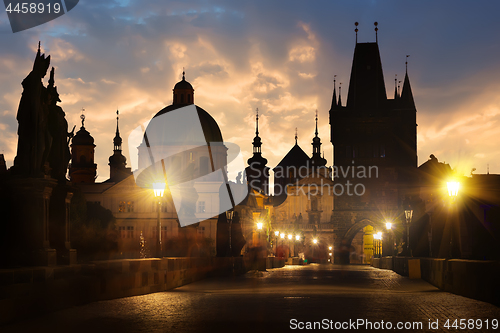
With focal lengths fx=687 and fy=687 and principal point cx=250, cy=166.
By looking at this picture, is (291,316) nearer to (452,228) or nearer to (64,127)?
(64,127)

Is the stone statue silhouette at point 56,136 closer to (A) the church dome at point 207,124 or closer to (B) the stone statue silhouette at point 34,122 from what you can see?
(B) the stone statue silhouette at point 34,122

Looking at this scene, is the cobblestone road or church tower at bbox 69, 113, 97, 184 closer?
the cobblestone road

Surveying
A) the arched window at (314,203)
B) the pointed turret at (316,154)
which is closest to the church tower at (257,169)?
the pointed turret at (316,154)

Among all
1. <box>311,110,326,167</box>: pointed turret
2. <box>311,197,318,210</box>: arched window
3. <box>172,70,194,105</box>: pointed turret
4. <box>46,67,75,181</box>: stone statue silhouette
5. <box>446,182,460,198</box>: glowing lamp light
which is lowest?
<box>446,182,460,198</box>: glowing lamp light

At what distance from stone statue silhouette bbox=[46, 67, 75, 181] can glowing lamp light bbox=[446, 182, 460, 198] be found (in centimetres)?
1129

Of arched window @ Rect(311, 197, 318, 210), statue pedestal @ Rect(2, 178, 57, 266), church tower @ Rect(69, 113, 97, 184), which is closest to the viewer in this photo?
statue pedestal @ Rect(2, 178, 57, 266)

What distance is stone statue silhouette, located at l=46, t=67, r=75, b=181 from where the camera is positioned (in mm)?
16297

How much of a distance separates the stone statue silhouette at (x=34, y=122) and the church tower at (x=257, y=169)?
134775mm

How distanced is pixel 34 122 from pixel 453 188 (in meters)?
12.2

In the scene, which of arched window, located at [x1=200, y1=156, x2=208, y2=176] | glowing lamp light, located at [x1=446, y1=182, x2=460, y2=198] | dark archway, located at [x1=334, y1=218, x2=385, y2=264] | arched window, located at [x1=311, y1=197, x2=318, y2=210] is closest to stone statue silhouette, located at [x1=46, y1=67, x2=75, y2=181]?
glowing lamp light, located at [x1=446, y1=182, x2=460, y2=198]

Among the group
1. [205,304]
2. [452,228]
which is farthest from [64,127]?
[452,228]

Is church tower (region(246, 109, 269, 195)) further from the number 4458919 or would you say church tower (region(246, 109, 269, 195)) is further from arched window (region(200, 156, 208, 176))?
A: the number 4458919

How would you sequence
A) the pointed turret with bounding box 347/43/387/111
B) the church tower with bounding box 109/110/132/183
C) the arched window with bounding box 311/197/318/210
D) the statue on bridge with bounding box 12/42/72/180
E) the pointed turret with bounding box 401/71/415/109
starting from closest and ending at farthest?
the statue on bridge with bounding box 12/42/72/180 < the pointed turret with bounding box 347/43/387/111 < the church tower with bounding box 109/110/132/183 < the pointed turret with bounding box 401/71/415/109 < the arched window with bounding box 311/197/318/210

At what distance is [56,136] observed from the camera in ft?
54.2
